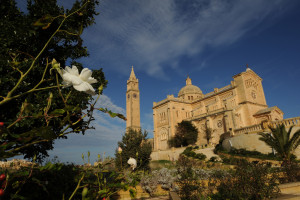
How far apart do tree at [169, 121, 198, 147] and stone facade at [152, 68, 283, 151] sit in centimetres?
133

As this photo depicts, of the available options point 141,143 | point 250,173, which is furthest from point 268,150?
point 250,173

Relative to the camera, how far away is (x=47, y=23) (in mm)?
1165

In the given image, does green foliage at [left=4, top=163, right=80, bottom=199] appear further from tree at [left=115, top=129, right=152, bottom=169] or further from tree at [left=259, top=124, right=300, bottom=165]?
tree at [left=259, top=124, right=300, bottom=165]

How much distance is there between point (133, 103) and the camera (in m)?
53.0

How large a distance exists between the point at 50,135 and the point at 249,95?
38965mm

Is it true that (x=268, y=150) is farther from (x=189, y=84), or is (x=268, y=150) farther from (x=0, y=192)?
(x=189, y=84)

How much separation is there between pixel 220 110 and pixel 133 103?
82.2ft

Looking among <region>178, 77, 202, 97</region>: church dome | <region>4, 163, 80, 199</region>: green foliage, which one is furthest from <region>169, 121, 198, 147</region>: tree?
<region>4, 163, 80, 199</region>: green foliage

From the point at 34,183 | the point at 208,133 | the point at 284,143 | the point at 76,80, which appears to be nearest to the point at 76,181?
the point at 76,80

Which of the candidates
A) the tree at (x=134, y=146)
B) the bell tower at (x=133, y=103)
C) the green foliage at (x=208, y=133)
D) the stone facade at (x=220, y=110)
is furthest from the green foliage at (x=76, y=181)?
the bell tower at (x=133, y=103)

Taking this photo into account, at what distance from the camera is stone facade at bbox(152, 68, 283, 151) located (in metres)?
32.7

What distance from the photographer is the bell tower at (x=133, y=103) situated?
51.3 meters

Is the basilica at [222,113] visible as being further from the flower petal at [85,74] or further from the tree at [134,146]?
the flower petal at [85,74]

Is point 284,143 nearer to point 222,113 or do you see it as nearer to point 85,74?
point 85,74
